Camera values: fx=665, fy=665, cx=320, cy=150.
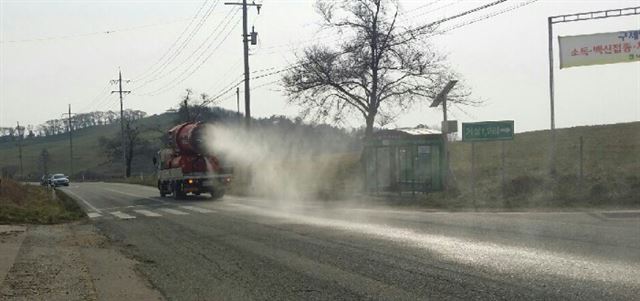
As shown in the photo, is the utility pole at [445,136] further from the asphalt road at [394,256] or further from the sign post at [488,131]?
the asphalt road at [394,256]

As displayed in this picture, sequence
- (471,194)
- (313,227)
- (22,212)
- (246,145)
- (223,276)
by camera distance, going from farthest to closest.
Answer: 1. (246,145)
2. (471,194)
3. (22,212)
4. (313,227)
5. (223,276)

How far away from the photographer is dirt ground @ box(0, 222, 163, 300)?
8000 mm

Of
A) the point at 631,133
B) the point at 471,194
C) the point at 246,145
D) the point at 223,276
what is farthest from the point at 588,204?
the point at 246,145

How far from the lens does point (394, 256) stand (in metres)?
10.3

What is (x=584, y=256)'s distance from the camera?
995 centimetres

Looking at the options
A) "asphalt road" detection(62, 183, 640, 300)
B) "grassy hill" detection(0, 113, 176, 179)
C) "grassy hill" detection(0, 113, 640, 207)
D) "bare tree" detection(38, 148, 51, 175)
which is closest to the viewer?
"asphalt road" detection(62, 183, 640, 300)

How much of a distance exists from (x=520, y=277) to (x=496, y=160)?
2491cm

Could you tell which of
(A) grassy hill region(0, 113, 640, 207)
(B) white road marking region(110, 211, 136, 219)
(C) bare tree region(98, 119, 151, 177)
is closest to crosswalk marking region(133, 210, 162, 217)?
(B) white road marking region(110, 211, 136, 219)

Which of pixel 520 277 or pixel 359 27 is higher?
pixel 359 27

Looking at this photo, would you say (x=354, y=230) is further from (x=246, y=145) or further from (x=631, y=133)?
(x=631, y=133)

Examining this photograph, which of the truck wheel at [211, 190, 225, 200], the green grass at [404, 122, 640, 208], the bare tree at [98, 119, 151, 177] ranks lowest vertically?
the truck wheel at [211, 190, 225, 200]

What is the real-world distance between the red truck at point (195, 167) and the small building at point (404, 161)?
22.6 feet

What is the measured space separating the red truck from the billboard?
15.6m

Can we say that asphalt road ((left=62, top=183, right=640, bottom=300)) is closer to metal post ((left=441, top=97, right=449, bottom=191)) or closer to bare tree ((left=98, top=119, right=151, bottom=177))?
metal post ((left=441, top=97, right=449, bottom=191))
